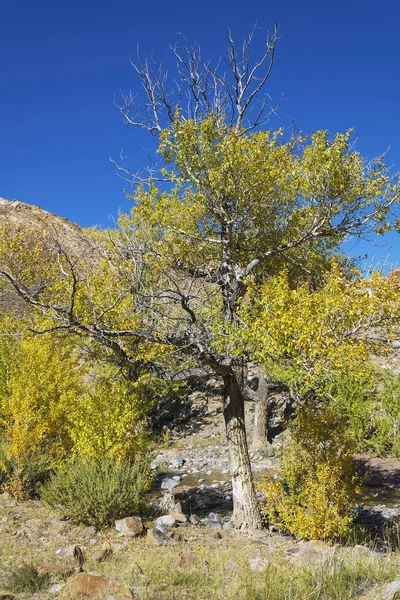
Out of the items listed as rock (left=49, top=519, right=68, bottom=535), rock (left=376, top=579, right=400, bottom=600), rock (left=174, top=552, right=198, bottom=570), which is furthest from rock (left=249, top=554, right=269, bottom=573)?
rock (left=49, top=519, right=68, bottom=535)

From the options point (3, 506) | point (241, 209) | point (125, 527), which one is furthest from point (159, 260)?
point (3, 506)

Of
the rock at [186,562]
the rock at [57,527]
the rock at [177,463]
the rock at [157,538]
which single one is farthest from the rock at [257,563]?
the rock at [177,463]

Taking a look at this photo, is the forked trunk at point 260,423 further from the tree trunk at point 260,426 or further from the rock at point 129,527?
the rock at point 129,527

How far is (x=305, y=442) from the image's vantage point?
9266mm

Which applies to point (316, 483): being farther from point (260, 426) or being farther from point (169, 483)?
point (260, 426)

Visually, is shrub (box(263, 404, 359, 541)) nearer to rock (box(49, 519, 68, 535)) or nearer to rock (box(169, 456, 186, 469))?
rock (box(49, 519, 68, 535))

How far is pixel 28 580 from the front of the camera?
20.6 ft

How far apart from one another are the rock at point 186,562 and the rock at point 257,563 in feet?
2.92

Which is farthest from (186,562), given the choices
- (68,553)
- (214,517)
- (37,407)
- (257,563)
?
(37,407)

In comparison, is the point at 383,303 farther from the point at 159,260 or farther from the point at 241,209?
the point at 159,260

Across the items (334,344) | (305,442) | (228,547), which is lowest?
(228,547)

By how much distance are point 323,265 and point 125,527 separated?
7.74 meters

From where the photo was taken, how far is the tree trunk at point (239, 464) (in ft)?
34.0

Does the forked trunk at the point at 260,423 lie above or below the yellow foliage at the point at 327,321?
below
